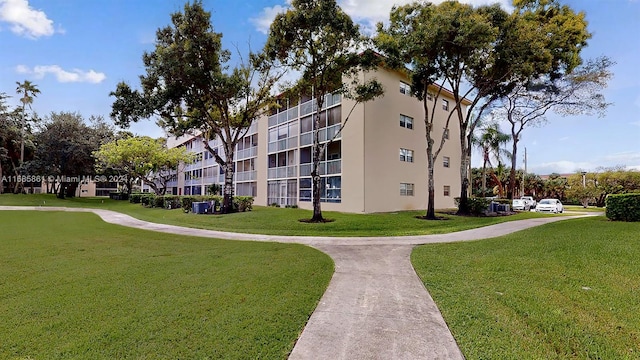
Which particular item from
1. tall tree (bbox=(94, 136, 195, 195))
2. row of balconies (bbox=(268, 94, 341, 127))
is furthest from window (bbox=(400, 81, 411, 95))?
tall tree (bbox=(94, 136, 195, 195))

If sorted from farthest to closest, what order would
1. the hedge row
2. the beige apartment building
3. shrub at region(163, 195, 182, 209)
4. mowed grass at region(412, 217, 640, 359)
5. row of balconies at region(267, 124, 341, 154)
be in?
shrub at region(163, 195, 182, 209)
row of balconies at region(267, 124, 341, 154)
the hedge row
the beige apartment building
mowed grass at region(412, 217, 640, 359)

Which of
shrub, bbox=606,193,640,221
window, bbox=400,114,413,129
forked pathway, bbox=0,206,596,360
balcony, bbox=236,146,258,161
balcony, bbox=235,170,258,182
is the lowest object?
forked pathway, bbox=0,206,596,360

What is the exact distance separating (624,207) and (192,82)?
22642 mm

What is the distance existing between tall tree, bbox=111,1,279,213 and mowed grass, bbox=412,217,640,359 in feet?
50.3

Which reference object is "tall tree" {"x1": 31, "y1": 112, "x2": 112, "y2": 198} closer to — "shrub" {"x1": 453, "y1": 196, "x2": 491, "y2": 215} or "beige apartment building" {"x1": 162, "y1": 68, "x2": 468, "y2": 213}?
"beige apartment building" {"x1": 162, "y1": 68, "x2": 468, "y2": 213}

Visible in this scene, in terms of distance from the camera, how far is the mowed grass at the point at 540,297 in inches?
146

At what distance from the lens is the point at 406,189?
23031 mm

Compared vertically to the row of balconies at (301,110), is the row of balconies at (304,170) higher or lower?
lower

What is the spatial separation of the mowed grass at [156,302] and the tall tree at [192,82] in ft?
39.4

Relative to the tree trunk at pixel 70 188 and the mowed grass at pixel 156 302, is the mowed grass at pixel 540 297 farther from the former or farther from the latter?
the tree trunk at pixel 70 188

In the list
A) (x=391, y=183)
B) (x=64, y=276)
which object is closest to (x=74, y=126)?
(x=391, y=183)

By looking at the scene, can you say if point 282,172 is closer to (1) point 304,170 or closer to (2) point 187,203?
(1) point 304,170

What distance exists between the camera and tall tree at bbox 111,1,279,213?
17.7m

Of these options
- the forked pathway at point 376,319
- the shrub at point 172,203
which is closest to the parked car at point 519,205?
the forked pathway at point 376,319
